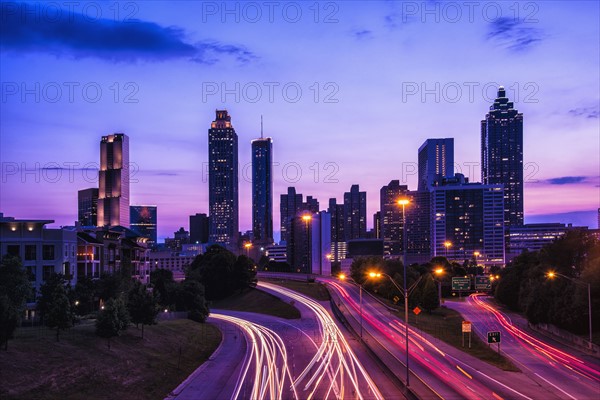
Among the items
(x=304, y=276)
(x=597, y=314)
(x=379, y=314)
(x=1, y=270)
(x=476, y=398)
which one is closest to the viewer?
(x=476, y=398)

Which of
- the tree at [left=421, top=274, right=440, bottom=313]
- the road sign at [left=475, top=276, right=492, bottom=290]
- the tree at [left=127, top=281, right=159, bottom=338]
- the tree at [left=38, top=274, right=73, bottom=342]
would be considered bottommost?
the tree at [left=421, top=274, right=440, bottom=313]

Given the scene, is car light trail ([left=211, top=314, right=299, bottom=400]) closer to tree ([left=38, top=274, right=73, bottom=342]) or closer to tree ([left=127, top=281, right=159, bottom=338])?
tree ([left=127, top=281, right=159, bottom=338])

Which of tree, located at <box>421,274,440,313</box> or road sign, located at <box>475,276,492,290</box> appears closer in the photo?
road sign, located at <box>475,276,492,290</box>

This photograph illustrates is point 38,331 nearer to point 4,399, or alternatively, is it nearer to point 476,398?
point 4,399

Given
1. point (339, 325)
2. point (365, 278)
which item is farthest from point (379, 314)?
point (365, 278)

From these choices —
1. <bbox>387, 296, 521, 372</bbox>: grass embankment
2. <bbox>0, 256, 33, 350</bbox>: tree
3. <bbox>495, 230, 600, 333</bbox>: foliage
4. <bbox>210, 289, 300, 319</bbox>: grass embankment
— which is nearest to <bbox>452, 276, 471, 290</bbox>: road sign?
<bbox>387, 296, 521, 372</bbox>: grass embankment

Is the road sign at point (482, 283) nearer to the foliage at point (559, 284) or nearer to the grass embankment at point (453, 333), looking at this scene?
the grass embankment at point (453, 333)
